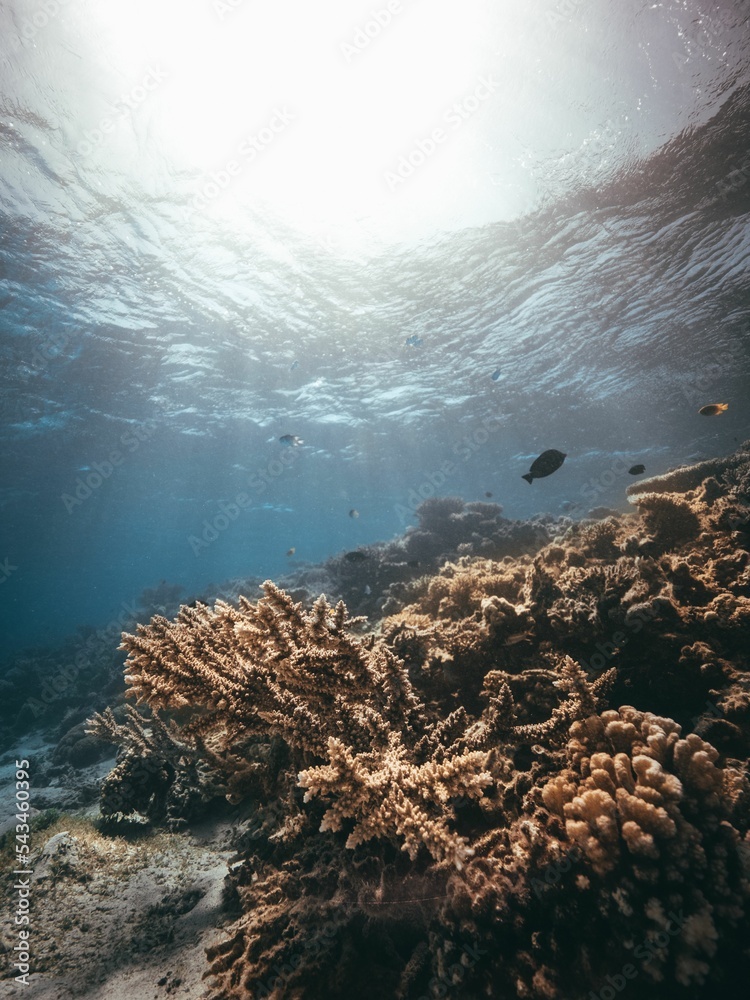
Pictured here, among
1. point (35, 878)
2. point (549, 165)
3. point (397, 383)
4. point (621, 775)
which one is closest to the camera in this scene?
point (621, 775)

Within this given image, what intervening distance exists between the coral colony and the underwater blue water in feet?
39.8

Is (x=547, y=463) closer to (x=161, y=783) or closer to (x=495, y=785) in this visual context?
(x=495, y=785)

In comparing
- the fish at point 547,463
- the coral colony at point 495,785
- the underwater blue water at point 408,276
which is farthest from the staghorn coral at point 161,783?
the underwater blue water at point 408,276

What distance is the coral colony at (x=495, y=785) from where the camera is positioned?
2016mm

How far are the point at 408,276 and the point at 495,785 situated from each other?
56.5 feet

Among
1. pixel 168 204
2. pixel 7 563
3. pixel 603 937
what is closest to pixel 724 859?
pixel 603 937

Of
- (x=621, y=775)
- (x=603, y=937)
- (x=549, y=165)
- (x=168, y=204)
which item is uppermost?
(x=168, y=204)

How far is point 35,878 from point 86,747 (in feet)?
24.3

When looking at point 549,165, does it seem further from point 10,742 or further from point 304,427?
point 10,742

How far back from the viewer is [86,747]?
10.5 m

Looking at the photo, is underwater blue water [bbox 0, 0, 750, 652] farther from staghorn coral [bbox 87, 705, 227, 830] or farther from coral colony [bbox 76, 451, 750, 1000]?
staghorn coral [bbox 87, 705, 227, 830]

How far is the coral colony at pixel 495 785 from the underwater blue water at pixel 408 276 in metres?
12.1

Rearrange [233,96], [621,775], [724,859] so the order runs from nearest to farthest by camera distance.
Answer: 1. [724,859]
2. [621,775]
3. [233,96]

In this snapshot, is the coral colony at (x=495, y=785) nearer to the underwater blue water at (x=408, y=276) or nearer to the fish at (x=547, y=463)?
the fish at (x=547, y=463)
